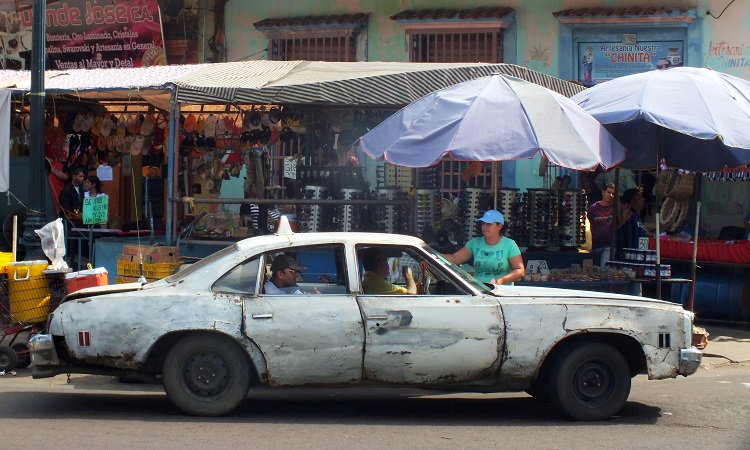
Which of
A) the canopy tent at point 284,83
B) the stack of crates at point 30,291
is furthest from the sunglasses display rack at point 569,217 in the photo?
the stack of crates at point 30,291

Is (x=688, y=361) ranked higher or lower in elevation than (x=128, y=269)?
lower

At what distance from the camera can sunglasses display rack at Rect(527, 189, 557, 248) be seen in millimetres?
11156

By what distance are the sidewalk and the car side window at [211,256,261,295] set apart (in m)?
5.37

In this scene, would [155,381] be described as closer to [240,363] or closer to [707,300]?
[240,363]

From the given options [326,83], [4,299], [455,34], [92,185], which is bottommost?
[4,299]

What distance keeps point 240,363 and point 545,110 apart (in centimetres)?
422

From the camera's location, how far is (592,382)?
292 inches

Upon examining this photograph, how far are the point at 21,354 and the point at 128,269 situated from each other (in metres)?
1.68

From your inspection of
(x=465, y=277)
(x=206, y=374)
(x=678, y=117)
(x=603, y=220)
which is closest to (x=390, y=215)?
(x=603, y=220)

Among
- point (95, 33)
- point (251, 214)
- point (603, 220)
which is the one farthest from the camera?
point (95, 33)

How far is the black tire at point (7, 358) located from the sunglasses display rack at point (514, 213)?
17.2 ft

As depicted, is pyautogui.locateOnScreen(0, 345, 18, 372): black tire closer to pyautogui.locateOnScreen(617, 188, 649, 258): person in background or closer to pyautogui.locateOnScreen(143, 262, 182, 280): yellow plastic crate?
pyautogui.locateOnScreen(143, 262, 182, 280): yellow plastic crate

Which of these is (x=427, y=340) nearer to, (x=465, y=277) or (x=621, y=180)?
(x=465, y=277)

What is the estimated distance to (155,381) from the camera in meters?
7.55
